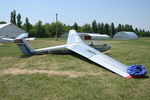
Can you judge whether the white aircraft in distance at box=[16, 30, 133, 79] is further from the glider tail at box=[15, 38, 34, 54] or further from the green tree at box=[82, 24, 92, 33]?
the green tree at box=[82, 24, 92, 33]

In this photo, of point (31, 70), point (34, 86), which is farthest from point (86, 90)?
point (31, 70)

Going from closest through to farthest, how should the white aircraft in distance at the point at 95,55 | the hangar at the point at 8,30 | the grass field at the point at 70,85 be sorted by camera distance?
the grass field at the point at 70,85 → the white aircraft in distance at the point at 95,55 → the hangar at the point at 8,30

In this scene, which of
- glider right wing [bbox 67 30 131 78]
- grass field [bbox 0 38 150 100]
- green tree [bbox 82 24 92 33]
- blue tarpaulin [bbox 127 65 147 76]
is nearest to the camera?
grass field [bbox 0 38 150 100]

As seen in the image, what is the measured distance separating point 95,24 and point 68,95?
93.1m

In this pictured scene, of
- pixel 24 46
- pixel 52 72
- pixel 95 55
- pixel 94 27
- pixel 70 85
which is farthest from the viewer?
pixel 94 27

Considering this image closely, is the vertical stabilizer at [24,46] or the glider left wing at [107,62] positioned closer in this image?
the glider left wing at [107,62]

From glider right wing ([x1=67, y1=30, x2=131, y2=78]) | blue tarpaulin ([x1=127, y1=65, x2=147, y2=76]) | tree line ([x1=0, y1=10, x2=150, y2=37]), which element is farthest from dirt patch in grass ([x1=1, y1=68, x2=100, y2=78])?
tree line ([x1=0, y1=10, x2=150, y2=37])

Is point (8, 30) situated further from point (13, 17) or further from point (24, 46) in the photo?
point (24, 46)

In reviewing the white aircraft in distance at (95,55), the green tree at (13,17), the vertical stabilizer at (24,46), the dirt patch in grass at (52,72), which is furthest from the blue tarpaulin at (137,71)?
the green tree at (13,17)

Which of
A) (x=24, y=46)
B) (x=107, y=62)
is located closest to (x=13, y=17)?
(x=24, y=46)

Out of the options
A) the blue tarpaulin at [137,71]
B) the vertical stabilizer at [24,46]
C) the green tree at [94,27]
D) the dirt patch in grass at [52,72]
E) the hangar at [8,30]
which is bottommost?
the dirt patch in grass at [52,72]

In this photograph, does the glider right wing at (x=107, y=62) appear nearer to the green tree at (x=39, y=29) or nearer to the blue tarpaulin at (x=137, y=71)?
the blue tarpaulin at (x=137, y=71)

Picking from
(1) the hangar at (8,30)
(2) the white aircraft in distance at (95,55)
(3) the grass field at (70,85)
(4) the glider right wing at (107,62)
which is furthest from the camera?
(1) the hangar at (8,30)

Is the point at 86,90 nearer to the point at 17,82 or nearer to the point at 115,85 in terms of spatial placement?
the point at 115,85
